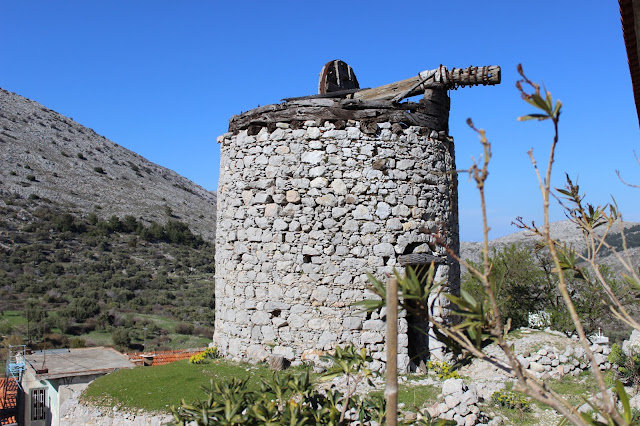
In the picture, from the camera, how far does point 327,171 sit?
7734mm

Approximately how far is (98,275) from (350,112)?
2051cm

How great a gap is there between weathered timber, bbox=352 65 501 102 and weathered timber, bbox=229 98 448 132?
319 mm

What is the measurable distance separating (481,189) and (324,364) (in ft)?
17.7

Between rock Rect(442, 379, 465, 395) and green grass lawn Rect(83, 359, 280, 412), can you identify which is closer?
rock Rect(442, 379, 465, 395)

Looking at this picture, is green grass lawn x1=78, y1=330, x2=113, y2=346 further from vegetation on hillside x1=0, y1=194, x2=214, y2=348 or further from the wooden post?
the wooden post

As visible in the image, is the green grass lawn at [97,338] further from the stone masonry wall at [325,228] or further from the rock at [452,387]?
the rock at [452,387]

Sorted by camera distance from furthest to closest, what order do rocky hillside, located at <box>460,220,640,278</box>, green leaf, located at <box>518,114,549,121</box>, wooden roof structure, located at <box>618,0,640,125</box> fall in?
rocky hillside, located at <box>460,220,640,278</box>
wooden roof structure, located at <box>618,0,640,125</box>
green leaf, located at <box>518,114,549,121</box>

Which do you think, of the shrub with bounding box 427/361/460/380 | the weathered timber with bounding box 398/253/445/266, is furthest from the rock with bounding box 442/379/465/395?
the weathered timber with bounding box 398/253/445/266

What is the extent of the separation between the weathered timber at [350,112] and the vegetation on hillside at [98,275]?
13.4 metres

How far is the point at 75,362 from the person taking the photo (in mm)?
13898

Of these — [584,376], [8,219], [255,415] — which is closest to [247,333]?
[255,415]

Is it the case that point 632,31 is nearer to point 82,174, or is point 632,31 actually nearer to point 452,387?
point 452,387

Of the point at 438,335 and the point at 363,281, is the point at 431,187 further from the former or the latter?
the point at 438,335

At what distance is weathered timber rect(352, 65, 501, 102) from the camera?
313 inches
